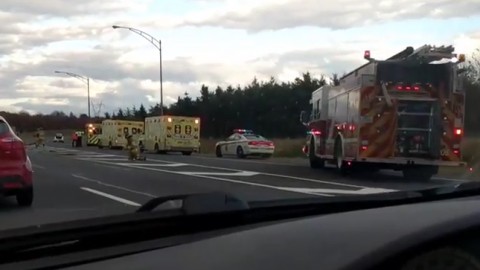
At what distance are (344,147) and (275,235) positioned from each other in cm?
2044

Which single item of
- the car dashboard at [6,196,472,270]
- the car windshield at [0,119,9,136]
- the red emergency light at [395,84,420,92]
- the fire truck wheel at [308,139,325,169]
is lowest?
the fire truck wheel at [308,139,325,169]

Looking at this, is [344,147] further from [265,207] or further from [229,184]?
[265,207]

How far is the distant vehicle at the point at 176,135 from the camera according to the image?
50188 mm

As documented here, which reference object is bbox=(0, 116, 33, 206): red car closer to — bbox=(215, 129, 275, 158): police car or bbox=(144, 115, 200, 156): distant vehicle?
bbox=(215, 129, 275, 158): police car

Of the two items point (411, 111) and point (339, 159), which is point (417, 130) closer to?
point (411, 111)

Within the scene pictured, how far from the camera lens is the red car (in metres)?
12.9

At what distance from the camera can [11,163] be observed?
13.0 m

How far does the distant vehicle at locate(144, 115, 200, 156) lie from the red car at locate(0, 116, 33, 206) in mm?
36608

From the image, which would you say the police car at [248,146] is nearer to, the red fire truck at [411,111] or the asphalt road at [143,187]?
the asphalt road at [143,187]

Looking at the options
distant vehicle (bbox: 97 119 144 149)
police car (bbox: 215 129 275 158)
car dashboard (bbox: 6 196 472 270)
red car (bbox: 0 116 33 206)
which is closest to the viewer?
car dashboard (bbox: 6 196 472 270)

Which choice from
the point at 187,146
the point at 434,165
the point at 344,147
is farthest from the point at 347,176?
the point at 187,146

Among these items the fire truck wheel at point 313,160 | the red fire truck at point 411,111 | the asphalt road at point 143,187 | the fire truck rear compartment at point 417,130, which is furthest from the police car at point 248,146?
the fire truck rear compartment at point 417,130

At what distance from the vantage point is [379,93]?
70.3 ft

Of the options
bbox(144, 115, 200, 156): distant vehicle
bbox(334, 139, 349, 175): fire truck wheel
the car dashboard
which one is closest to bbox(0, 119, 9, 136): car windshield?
the car dashboard
